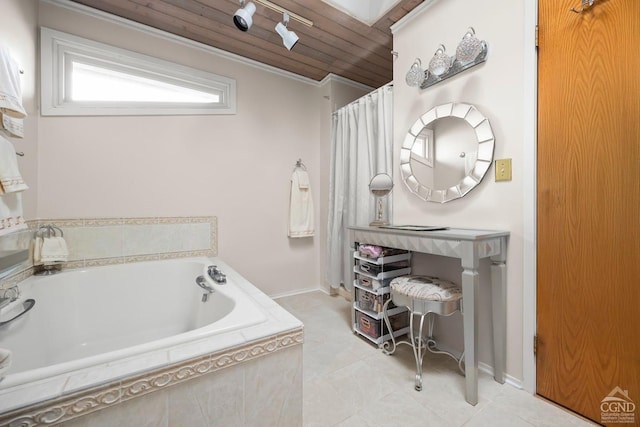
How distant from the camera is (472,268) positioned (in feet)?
4.01

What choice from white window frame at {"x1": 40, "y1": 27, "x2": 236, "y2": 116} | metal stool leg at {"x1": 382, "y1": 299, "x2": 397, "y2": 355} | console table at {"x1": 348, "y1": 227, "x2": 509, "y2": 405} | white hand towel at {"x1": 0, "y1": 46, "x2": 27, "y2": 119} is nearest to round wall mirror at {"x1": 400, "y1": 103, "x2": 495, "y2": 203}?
console table at {"x1": 348, "y1": 227, "x2": 509, "y2": 405}

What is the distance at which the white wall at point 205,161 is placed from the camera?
1.84 metres

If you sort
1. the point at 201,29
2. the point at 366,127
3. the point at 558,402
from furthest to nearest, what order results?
1. the point at 366,127
2. the point at 201,29
3. the point at 558,402

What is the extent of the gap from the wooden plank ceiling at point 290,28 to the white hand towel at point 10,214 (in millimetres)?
1505

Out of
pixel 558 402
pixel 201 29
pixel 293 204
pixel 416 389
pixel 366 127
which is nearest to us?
pixel 558 402

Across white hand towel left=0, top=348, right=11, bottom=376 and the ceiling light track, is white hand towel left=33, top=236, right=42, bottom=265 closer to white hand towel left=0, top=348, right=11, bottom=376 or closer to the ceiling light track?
white hand towel left=0, top=348, right=11, bottom=376

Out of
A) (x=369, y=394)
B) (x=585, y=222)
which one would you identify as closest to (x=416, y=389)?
(x=369, y=394)

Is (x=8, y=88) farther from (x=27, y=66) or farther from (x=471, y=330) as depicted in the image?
(x=471, y=330)

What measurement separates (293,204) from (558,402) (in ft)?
7.60

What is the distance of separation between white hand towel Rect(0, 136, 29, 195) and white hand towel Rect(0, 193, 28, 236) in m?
0.08

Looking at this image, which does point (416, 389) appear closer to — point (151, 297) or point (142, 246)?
point (151, 297)

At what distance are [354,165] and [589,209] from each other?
1631 millimetres

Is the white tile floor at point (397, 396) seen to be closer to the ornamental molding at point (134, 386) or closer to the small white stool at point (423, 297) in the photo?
the small white stool at point (423, 297)

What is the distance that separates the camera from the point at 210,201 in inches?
92.7
